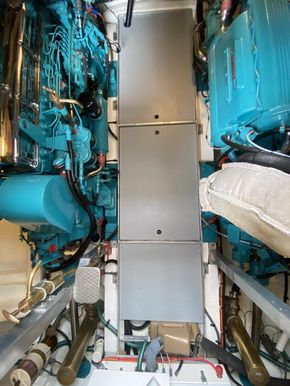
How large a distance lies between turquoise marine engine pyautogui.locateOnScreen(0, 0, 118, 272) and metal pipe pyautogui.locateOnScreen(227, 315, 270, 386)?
1037 mm

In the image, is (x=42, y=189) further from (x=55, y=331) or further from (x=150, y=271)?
(x=55, y=331)

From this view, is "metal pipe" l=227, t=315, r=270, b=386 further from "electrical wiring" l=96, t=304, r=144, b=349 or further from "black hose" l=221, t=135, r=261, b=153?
"black hose" l=221, t=135, r=261, b=153

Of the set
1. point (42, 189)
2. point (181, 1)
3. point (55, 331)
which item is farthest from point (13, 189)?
point (181, 1)

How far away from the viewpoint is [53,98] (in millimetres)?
1133

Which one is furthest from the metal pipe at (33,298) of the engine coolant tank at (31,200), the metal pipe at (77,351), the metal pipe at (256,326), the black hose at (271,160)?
the metal pipe at (256,326)

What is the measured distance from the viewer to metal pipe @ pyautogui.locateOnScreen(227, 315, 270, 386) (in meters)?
1.04

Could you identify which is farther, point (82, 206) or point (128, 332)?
point (128, 332)

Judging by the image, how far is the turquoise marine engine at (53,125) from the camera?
3.49ft

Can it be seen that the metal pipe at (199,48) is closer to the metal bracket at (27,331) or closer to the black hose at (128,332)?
the metal bracket at (27,331)

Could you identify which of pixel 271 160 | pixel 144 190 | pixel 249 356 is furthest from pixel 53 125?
pixel 249 356

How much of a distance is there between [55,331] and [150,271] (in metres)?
0.81

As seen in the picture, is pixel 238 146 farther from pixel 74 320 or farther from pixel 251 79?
pixel 74 320

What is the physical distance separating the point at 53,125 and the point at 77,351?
4.18ft

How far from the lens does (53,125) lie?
1.30 metres
